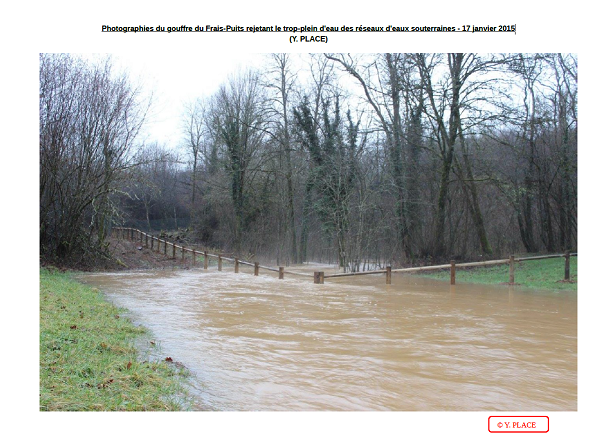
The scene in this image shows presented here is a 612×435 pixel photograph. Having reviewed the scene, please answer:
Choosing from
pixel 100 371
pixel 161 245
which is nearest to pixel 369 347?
pixel 100 371

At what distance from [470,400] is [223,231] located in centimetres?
2936

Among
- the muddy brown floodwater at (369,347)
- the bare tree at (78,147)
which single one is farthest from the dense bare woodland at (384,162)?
the muddy brown floodwater at (369,347)

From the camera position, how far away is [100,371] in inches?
186

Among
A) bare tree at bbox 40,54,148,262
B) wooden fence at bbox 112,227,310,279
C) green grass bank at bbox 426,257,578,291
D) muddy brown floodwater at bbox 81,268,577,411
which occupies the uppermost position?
bare tree at bbox 40,54,148,262

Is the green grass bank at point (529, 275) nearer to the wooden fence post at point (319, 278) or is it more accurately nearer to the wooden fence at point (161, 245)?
the wooden fence post at point (319, 278)

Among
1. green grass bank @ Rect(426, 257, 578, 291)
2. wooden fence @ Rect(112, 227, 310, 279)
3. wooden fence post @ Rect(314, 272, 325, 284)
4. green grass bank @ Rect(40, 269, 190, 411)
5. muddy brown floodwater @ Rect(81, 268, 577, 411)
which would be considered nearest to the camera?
green grass bank @ Rect(40, 269, 190, 411)

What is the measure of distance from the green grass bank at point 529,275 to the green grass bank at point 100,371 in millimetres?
12798

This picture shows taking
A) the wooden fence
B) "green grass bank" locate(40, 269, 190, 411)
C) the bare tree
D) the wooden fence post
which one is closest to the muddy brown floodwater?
"green grass bank" locate(40, 269, 190, 411)

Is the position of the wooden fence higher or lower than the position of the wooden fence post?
higher

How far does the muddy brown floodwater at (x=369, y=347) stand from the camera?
4.93m

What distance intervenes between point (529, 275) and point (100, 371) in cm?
1593

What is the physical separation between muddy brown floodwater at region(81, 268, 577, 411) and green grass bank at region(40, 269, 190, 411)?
0.38m

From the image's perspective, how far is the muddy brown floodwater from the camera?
4.93 meters

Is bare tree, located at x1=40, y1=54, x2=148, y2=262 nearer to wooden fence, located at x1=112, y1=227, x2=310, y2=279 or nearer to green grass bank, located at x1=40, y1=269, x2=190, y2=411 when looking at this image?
wooden fence, located at x1=112, y1=227, x2=310, y2=279
